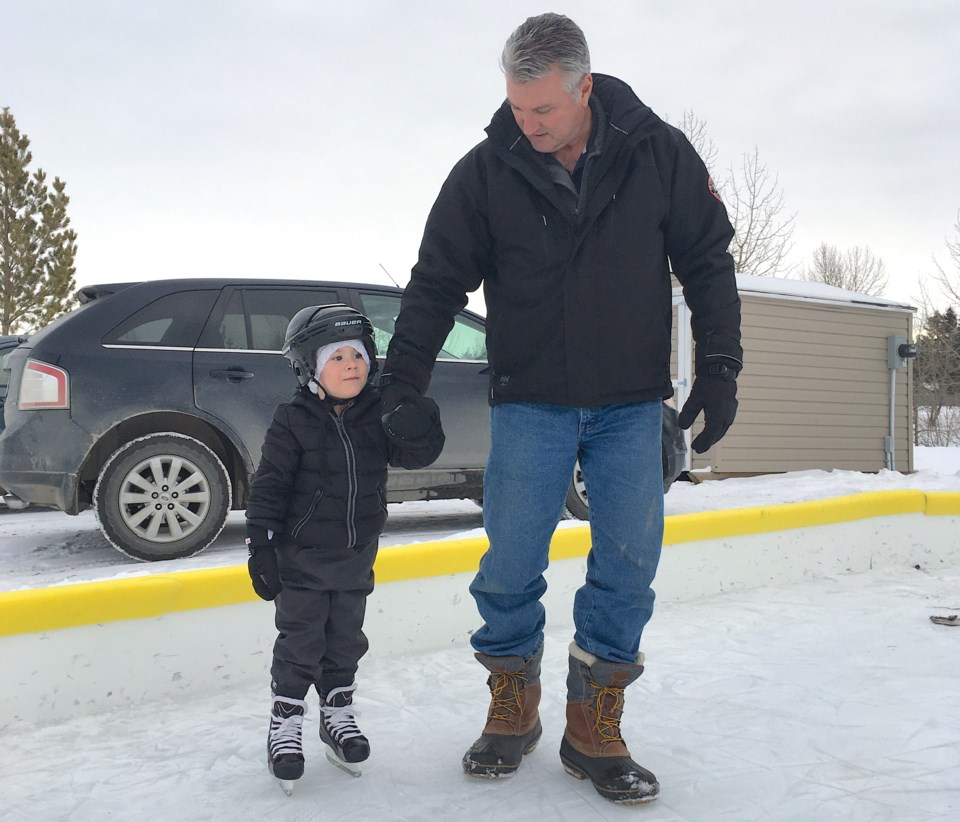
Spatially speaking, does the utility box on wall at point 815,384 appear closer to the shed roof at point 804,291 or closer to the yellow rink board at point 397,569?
the shed roof at point 804,291

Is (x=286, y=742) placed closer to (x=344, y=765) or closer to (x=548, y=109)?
(x=344, y=765)

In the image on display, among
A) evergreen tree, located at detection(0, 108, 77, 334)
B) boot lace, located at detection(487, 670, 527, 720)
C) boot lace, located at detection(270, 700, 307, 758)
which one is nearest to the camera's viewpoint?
boot lace, located at detection(270, 700, 307, 758)

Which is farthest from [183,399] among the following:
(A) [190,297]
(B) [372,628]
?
(B) [372,628]

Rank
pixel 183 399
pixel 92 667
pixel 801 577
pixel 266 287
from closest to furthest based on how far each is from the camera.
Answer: pixel 92 667 < pixel 801 577 < pixel 183 399 < pixel 266 287

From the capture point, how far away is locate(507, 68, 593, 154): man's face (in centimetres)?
199

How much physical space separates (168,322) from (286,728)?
319cm

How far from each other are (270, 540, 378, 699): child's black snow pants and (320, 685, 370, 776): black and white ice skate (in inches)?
1.1

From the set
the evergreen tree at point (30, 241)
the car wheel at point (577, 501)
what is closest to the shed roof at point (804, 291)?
the car wheel at point (577, 501)

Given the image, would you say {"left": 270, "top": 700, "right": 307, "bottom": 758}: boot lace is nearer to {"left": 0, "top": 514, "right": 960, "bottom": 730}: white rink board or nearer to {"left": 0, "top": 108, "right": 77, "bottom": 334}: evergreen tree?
{"left": 0, "top": 514, "right": 960, "bottom": 730}: white rink board

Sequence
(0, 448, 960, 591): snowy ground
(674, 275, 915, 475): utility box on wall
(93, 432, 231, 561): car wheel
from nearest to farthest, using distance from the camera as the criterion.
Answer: (0, 448, 960, 591): snowy ground, (93, 432, 231, 561): car wheel, (674, 275, 915, 475): utility box on wall

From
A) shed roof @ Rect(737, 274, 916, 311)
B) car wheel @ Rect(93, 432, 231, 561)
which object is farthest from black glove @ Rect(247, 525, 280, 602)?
shed roof @ Rect(737, 274, 916, 311)

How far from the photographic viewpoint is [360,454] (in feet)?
7.17

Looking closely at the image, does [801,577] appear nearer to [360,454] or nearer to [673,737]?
[673,737]

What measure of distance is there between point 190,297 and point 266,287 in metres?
0.43
